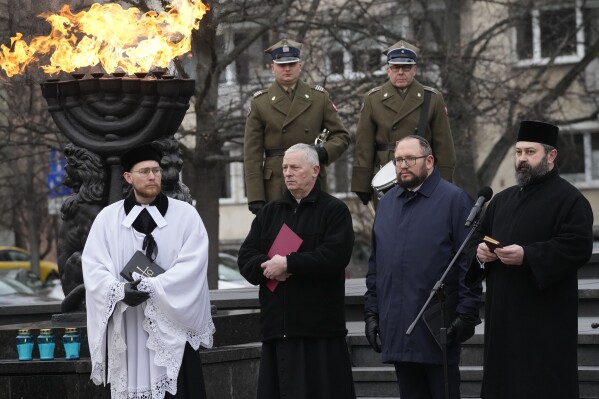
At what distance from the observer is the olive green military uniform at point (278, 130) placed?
11.7 m

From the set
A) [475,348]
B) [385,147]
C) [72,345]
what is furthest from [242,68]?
[72,345]

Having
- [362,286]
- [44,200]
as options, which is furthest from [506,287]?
[44,200]

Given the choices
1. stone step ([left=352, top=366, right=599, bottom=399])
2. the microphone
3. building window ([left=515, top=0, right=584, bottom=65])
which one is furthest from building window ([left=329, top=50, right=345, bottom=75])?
the microphone

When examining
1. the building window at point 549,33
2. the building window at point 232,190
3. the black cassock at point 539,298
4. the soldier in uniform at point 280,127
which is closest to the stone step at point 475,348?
the soldier in uniform at point 280,127

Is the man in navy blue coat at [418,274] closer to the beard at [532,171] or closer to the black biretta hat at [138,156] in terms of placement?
the beard at [532,171]

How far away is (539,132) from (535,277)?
0.89 metres

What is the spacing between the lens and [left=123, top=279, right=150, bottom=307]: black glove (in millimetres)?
8797

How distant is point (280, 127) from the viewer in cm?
1174

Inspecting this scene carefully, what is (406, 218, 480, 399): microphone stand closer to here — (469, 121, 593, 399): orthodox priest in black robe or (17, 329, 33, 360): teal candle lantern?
(469, 121, 593, 399): orthodox priest in black robe

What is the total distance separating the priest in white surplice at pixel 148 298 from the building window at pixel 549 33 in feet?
54.3

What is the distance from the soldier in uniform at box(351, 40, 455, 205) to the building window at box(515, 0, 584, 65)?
1345 cm

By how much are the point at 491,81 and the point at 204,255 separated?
14.2 m

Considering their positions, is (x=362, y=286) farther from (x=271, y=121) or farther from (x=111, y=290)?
(x=111, y=290)

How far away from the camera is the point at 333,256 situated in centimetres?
907
